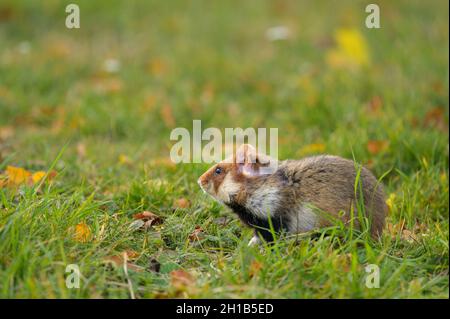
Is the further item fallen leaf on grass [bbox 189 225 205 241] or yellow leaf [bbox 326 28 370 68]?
yellow leaf [bbox 326 28 370 68]

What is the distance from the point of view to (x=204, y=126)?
288 inches

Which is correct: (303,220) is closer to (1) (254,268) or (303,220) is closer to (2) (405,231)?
(1) (254,268)

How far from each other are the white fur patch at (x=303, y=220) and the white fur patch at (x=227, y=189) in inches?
17.2

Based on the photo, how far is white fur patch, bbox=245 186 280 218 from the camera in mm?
4242

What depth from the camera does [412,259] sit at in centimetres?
386

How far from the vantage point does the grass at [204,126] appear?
3.62m

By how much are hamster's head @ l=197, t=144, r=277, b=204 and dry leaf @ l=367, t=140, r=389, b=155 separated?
176 cm

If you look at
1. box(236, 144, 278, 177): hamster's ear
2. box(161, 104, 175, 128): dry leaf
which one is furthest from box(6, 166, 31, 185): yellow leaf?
box(161, 104, 175, 128): dry leaf

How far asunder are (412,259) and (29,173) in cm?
288

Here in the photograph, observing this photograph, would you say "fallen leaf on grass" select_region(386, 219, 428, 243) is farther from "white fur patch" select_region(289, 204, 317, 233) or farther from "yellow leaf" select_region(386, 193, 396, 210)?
"white fur patch" select_region(289, 204, 317, 233)

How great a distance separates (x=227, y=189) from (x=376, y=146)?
6.83 feet

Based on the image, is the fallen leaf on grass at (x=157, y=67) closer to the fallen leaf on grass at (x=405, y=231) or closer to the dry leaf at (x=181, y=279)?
the fallen leaf on grass at (x=405, y=231)

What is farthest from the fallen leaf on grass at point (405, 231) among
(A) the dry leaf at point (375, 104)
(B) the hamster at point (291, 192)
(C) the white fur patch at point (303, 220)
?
(A) the dry leaf at point (375, 104)

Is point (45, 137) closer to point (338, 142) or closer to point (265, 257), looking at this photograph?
point (338, 142)
